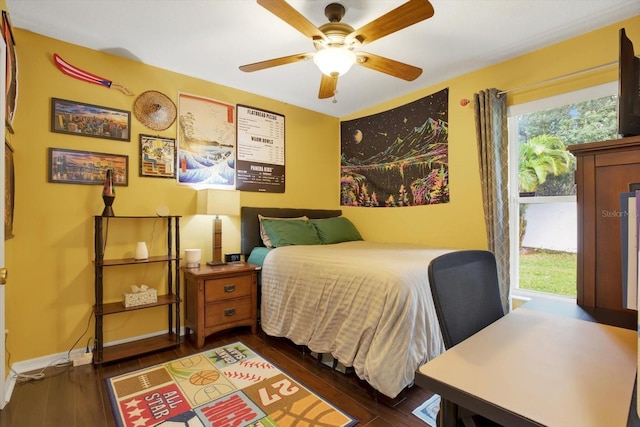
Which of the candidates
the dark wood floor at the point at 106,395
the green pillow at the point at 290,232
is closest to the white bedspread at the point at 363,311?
the dark wood floor at the point at 106,395

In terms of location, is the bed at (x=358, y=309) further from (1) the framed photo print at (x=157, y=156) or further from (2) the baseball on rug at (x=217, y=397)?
(1) the framed photo print at (x=157, y=156)

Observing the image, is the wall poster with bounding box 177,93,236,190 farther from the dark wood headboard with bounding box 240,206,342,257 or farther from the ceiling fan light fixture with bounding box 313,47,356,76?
the ceiling fan light fixture with bounding box 313,47,356,76

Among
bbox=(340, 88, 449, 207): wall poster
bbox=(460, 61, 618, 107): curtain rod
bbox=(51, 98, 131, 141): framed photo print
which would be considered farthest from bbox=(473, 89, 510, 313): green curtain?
bbox=(51, 98, 131, 141): framed photo print

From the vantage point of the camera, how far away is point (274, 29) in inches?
89.9

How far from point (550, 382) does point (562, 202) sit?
2392 millimetres

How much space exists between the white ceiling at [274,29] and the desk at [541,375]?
2071 millimetres

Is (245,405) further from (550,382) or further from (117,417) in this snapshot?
(550,382)

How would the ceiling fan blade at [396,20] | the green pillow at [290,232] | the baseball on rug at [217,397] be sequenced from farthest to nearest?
the green pillow at [290,232] → the baseball on rug at [217,397] → the ceiling fan blade at [396,20]

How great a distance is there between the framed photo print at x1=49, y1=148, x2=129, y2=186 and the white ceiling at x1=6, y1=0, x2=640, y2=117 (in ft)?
2.92

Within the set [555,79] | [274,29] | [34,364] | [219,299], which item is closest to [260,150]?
[274,29]

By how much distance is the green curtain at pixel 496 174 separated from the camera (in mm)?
2633

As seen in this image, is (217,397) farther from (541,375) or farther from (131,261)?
(541,375)

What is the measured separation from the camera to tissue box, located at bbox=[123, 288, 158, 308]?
245 cm

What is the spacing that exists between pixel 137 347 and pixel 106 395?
637 millimetres
